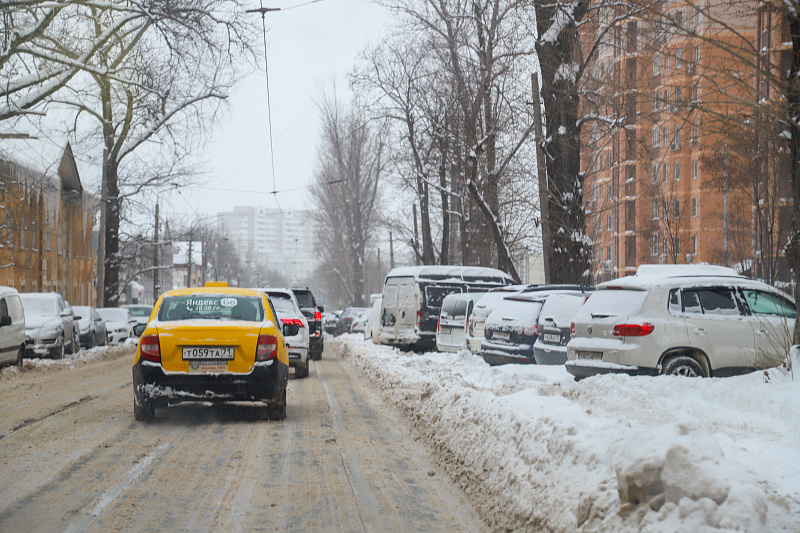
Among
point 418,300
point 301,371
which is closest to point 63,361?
point 301,371

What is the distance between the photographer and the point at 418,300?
2300 centimetres

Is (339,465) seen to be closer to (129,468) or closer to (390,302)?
(129,468)

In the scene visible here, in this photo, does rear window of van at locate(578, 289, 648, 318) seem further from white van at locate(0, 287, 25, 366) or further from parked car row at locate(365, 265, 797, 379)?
white van at locate(0, 287, 25, 366)

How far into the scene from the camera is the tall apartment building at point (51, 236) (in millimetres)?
37625

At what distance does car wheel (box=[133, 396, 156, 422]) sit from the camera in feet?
33.6

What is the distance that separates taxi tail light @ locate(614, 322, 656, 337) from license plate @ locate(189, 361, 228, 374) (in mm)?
5061

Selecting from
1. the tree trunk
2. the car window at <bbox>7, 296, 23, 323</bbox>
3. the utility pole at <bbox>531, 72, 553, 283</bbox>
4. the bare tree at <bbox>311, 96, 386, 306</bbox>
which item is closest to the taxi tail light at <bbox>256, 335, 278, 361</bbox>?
the tree trunk

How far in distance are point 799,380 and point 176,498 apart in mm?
5985

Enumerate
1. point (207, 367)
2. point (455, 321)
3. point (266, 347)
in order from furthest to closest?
1. point (455, 321)
2. point (266, 347)
3. point (207, 367)

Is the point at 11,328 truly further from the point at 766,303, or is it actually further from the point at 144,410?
the point at 766,303

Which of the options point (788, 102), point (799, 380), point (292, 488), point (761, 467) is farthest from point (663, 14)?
point (292, 488)

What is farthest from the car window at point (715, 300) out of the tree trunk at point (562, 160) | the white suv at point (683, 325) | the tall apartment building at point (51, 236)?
the tall apartment building at point (51, 236)

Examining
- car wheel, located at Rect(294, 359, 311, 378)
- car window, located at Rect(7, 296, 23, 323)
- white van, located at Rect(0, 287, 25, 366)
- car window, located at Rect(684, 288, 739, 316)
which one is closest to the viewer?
car window, located at Rect(684, 288, 739, 316)

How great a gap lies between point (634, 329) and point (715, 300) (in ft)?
4.00
